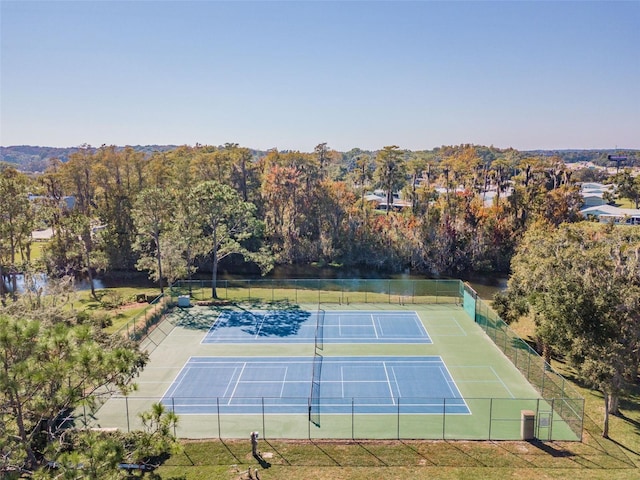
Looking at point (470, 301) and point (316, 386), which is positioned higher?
point (470, 301)

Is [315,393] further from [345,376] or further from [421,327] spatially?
[421,327]

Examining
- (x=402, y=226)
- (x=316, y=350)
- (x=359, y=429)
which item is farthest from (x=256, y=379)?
(x=402, y=226)

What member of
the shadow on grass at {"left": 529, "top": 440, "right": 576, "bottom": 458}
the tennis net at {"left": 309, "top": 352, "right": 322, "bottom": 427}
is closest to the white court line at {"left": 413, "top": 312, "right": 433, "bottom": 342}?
the tennis net at {"left": 309, "top": 352, "right": 322, "bottom": 427}

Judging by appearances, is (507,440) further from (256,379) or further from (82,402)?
(82,402)

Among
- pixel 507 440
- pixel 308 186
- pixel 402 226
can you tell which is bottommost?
pixel 507 440

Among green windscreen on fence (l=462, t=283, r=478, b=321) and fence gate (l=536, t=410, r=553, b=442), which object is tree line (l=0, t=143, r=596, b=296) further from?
fence gate (l=536, t=410, r=553, b=442)

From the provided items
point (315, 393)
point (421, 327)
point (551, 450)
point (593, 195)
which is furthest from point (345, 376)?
point (593, 195)
